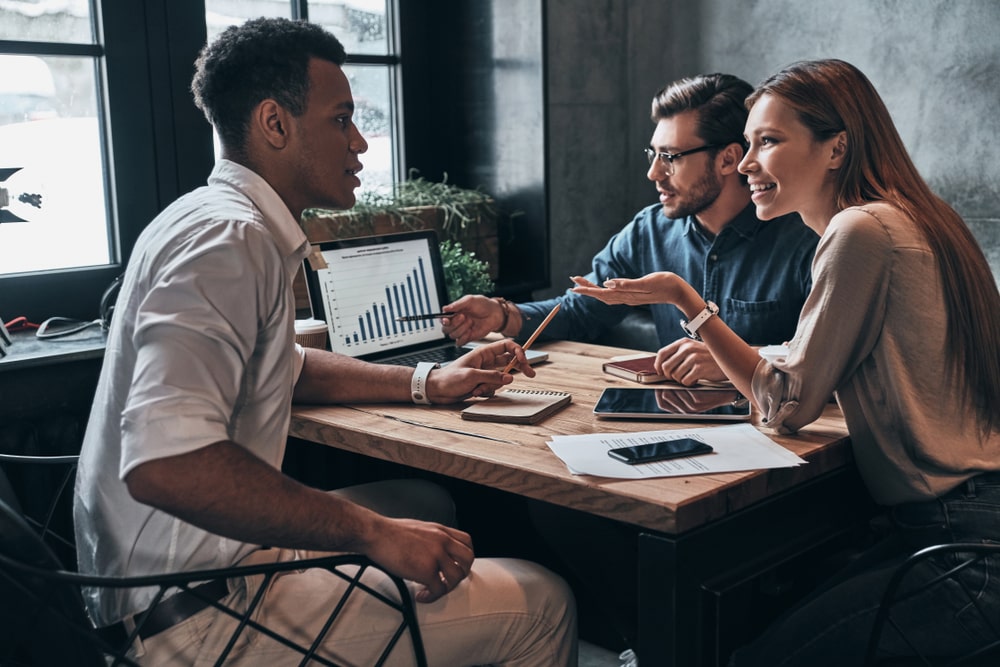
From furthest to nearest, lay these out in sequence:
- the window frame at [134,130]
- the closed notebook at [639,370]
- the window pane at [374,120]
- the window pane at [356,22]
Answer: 1. the window pane at [374,120]
2. the window pane at [356,22]
3. the window frame at [134,130]
4. the closed notebook at [639,370]

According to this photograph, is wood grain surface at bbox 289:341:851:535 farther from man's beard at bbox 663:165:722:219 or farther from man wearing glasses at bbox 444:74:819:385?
man's beard at bbox 663:165:722:219

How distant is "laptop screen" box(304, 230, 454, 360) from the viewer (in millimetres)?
2410

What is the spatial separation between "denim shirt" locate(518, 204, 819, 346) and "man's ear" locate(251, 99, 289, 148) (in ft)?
3.67

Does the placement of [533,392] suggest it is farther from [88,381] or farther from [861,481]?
[88,381]

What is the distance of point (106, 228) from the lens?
2.80 m

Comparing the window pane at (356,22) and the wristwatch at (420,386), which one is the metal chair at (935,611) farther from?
the window pane at (356,22)

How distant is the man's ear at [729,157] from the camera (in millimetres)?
2684

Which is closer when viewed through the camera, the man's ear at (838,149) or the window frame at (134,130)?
the man's ear at (838,149)

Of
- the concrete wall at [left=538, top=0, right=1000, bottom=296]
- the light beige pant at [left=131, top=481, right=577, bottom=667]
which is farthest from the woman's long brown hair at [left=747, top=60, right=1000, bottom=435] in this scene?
the concrete wall at [left=538, top=0, right=1000, bottom=296]

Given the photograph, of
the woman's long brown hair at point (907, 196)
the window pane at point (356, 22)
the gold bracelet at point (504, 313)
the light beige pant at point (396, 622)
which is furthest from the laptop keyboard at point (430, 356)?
the window pane at point (356, 22)

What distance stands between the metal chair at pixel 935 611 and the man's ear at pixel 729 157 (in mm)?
1339

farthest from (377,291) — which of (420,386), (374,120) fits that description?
(374,120)

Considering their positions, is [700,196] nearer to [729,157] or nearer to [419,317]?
[729,157]

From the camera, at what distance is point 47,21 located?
2.62 m
